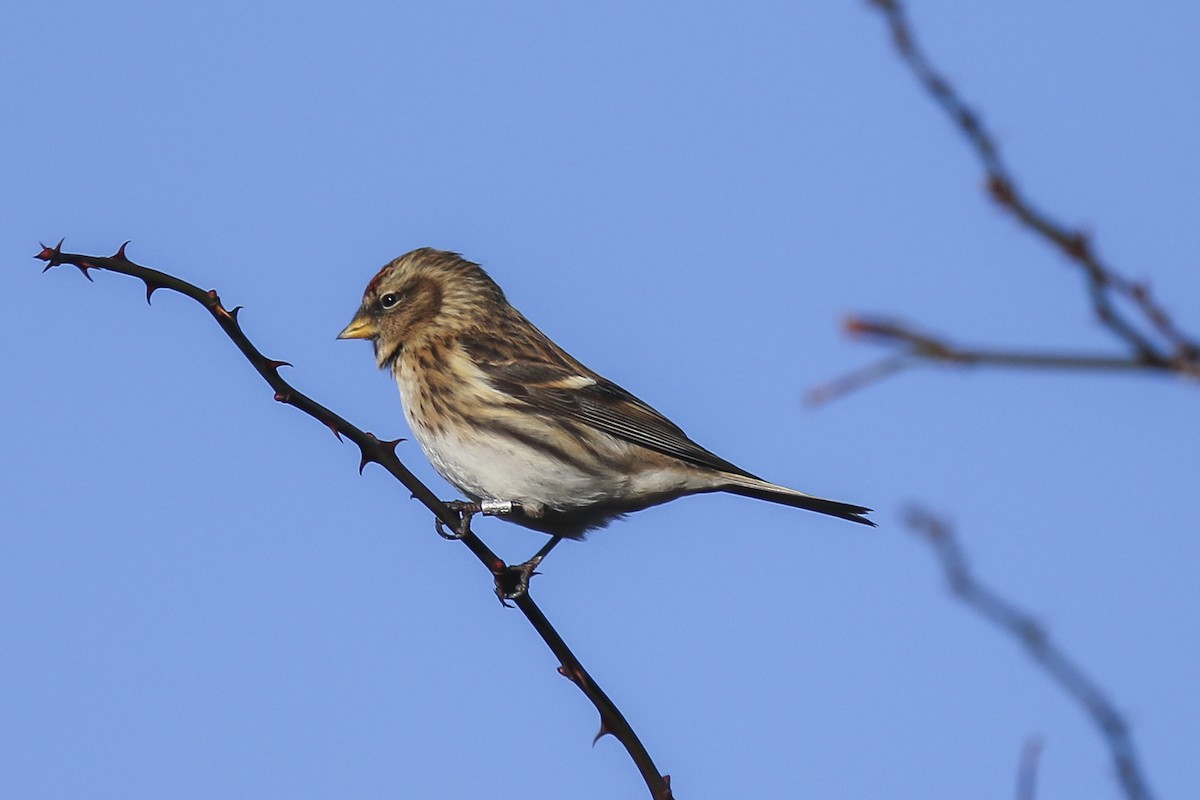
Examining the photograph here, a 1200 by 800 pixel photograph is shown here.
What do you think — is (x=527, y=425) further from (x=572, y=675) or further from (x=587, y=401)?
(x=572, y=675)

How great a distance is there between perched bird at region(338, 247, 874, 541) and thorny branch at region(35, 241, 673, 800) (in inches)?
120

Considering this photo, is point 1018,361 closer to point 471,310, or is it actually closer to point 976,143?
point 976,143

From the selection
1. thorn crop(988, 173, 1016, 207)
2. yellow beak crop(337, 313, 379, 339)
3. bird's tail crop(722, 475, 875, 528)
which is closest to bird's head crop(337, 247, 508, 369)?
yellow beak crop(337, 313, 379, 339)

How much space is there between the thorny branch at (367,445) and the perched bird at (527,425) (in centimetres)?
306

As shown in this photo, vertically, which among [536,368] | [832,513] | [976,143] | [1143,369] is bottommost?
[1143,369]

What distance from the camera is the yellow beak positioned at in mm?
8289

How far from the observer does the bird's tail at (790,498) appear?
694cm

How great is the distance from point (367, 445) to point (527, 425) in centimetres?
341

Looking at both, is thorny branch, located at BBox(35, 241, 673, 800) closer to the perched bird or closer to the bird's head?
the perched bird

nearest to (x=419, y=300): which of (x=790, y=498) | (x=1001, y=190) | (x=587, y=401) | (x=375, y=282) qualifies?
(x=375, y=282)

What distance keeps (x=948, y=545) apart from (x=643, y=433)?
211 inches

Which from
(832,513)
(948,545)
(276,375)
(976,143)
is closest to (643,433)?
(832,513)

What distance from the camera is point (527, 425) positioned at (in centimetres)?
758

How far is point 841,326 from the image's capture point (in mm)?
1573
